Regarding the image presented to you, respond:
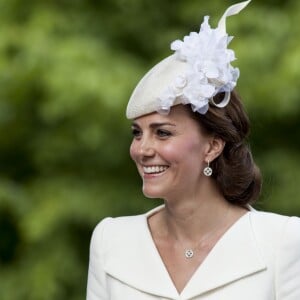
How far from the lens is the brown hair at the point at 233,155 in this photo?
3625 millimetres

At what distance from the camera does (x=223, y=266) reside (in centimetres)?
367

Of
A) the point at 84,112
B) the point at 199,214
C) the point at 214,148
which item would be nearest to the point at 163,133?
the point at 214,148

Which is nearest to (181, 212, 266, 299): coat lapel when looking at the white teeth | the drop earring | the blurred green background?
the drop earring

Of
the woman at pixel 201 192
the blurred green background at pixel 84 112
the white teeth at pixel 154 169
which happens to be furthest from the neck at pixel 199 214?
the blurred green background at pixel 84 112

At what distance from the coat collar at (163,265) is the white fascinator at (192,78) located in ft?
1.31

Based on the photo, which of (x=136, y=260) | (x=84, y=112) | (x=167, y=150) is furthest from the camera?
(x=84, y=112)

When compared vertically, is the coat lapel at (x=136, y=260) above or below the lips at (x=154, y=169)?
below

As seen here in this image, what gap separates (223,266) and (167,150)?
0.39m

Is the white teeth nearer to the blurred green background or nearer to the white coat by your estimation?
the white coat

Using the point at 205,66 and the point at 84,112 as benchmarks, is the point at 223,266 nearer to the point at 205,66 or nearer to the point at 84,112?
the point at 205,66

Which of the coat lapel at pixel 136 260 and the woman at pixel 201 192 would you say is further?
the coat lapel at pixel 136 260

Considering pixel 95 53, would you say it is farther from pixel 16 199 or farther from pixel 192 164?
pixel 192 164

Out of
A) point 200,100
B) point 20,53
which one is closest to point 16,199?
point 20,53

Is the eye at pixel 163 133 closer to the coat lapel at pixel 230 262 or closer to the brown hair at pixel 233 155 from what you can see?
the brown hair at pixel 233 155
